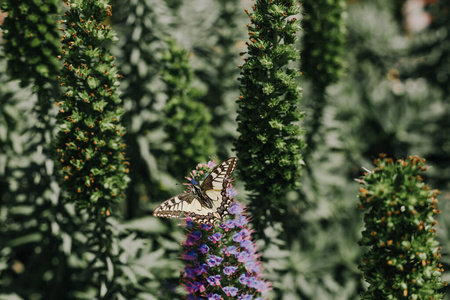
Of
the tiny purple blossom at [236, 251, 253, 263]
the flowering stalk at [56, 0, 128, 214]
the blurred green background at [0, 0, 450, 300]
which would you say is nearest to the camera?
the tiny purple blossom at [236, 251, 253, 263]

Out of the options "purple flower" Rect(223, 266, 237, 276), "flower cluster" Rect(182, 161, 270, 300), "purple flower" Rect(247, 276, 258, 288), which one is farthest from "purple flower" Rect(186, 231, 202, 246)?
"purple flower" Rect(247, 276, 258, 288)

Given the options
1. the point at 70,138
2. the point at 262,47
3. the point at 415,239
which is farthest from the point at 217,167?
the point at 415,239

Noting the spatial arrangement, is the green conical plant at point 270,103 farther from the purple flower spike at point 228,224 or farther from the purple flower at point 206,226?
the purple flower at point 206,226

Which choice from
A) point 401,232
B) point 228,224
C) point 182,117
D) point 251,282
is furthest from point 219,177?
point 182,117

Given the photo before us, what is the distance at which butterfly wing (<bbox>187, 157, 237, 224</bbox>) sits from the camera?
337 centimetres

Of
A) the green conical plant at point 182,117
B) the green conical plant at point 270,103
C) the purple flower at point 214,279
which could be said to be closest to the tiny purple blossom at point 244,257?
the purple flower at point 214,279

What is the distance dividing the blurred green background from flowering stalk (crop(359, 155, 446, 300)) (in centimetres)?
121

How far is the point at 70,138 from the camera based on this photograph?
367cm

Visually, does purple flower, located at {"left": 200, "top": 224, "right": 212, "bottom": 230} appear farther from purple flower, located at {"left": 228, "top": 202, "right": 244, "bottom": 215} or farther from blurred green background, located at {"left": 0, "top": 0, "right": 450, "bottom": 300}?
blurred green background, located at {"left": 0, "top": 0, "right": 450, "bottom": 300}

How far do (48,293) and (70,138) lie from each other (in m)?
2.45

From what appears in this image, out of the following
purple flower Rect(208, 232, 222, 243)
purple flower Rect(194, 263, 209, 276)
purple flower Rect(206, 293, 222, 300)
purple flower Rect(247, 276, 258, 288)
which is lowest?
purple flower Rect(206, 293, 222, 300)

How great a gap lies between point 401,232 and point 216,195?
1.47 meters

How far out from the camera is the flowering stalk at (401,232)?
313 centimetres

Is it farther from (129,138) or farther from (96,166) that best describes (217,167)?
(129,138)
